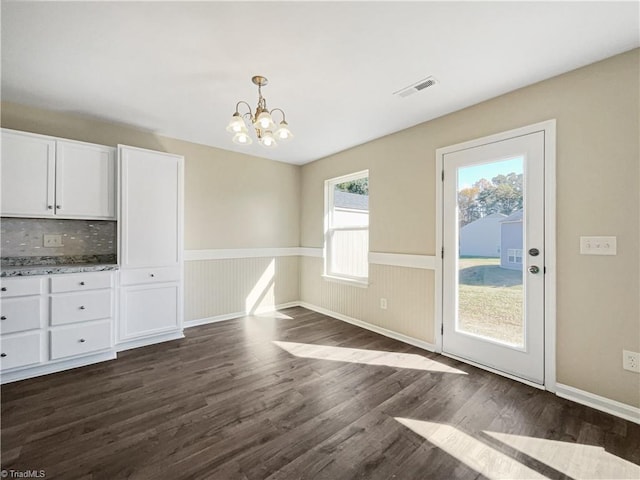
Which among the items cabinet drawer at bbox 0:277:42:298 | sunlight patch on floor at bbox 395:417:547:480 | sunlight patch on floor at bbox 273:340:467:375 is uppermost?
cabinet drawer at bbox 0:277:42:298

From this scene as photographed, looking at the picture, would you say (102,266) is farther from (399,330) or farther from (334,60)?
(399,330)

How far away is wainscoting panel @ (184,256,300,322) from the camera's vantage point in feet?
12.6

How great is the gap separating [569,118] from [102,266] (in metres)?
4.21

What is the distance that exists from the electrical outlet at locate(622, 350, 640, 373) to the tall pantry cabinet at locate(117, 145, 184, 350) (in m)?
3.97

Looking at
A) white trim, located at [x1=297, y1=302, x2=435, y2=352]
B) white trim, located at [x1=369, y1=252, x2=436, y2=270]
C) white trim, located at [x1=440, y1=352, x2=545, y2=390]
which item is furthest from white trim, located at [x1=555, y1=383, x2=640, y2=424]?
white trim, located at [x1=369, y1=252, x2=436, y2=270]

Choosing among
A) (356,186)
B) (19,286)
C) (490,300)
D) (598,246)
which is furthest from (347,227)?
(19,286)

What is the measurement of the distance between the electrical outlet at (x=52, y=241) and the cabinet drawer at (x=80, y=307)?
0.72 meters

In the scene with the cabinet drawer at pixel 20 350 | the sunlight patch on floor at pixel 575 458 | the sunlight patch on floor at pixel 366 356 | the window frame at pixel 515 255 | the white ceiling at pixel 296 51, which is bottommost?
the sunlight patch on floor at pixel 575 458

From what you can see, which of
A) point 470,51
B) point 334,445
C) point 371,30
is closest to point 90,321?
point 334,445

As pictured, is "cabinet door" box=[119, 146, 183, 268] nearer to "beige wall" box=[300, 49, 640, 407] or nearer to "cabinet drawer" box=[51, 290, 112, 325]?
"cabinet drawer" box=[51, 290, 112, 325]

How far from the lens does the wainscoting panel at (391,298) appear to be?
3068 mm

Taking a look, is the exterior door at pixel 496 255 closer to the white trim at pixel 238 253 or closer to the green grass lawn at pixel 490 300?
the green grass lawn at pixel 490 300

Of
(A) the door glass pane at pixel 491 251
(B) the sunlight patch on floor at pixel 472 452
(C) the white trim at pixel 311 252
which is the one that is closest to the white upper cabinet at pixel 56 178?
(C) the white trim at pixel 311 252

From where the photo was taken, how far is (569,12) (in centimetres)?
158
